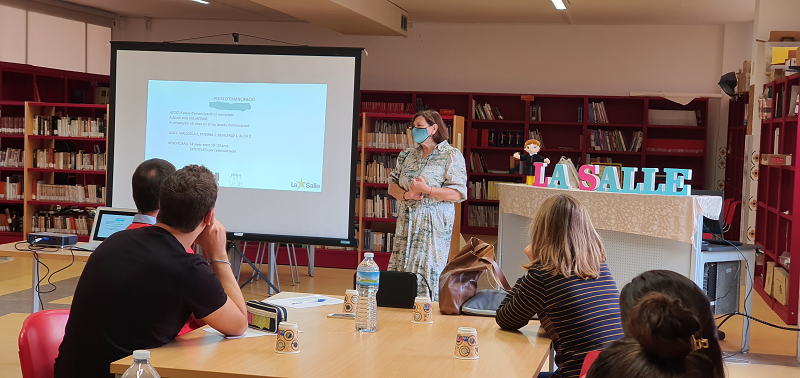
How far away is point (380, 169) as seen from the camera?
776 cm

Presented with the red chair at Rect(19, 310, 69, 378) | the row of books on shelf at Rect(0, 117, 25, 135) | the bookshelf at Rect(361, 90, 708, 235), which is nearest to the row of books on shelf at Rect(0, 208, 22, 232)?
the row of books on shelf at Rect(0, 117, 25, 135)

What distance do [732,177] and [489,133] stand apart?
3481 millimetres

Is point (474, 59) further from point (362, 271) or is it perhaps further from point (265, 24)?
point (362, 271)

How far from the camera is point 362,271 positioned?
2.58m

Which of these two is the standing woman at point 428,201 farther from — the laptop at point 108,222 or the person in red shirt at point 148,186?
the person in red shirt at point 148,186

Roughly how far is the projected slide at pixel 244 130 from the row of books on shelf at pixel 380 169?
3371 mm

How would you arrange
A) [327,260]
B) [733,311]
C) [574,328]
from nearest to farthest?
[574,328] < [733,311] < [327,260]

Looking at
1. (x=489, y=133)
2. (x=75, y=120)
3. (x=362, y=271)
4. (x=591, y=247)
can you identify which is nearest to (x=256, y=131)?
(x=362, y=271)

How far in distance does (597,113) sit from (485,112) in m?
1.67

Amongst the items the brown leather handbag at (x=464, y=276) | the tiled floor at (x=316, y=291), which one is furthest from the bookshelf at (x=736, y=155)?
the brown leather handbag at (x=464, y=276)

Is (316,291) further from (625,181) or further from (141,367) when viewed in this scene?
(141,367)

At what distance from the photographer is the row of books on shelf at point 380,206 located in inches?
307

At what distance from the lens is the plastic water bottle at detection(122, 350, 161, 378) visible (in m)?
1.66

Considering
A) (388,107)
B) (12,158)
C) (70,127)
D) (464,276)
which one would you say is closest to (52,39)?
→ (12,158)
